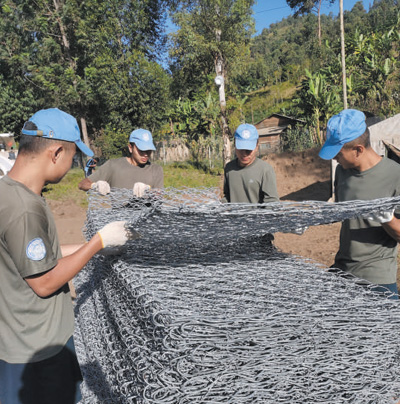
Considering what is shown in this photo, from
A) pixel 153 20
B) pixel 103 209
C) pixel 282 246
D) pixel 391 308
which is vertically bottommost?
pixel 282 246

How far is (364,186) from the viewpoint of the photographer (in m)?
1.92

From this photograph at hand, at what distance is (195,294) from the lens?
142 centimetres

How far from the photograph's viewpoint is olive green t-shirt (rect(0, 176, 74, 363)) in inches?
49.2

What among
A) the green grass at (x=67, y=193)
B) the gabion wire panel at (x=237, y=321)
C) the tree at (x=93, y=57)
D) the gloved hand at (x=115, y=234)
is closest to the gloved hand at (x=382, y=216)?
the gabion wire panel at (x=237, y=321)

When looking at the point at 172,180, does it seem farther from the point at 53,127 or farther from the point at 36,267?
the point at 36,267

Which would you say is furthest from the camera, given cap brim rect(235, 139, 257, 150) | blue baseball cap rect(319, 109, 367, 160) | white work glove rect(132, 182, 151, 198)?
cap brim rect(235, 139, 257, 150)

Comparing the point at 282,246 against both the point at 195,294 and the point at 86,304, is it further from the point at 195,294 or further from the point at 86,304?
the point at 195,294

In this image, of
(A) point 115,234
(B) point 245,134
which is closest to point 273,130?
(B) point 245,134

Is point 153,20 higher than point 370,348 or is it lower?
higher

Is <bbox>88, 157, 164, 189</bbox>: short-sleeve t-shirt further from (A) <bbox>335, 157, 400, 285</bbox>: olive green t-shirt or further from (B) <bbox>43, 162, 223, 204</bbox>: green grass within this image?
(B) <bbox>43, 162, 223, 204</bbox>: green grass

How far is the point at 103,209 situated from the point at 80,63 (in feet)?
58.9

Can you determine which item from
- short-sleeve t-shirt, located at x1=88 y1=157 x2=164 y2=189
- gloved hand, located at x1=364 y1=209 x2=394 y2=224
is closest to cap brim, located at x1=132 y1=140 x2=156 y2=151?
short-sleeve t-shirt, located at x1=88 y1=157 x2=164 y2=189

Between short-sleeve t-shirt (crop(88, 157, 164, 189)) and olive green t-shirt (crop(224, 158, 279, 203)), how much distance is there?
0.73m

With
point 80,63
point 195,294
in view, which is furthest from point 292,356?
point 80,63
